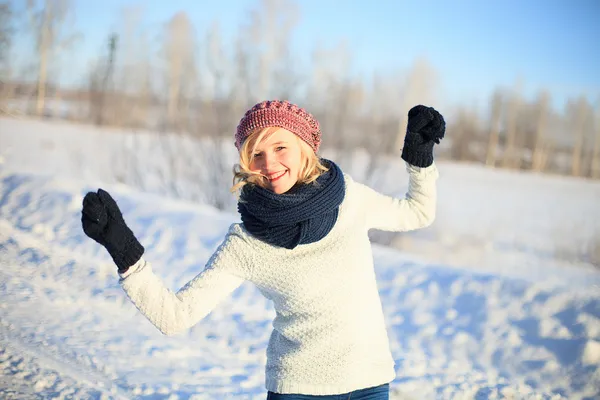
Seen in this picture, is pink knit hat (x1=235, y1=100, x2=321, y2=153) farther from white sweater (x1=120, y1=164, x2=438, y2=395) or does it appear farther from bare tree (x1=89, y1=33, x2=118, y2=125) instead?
bare tree (x1=89, y1=33, x2=118, y2=125)

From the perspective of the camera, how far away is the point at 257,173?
6.35 feet

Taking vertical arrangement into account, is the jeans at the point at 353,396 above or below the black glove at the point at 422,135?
below

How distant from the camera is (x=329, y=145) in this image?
11.4 metres

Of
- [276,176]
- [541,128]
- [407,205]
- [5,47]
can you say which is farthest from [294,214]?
[541,128]

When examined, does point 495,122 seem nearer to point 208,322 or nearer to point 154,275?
point 208,322

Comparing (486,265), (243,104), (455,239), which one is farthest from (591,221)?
(243,104)

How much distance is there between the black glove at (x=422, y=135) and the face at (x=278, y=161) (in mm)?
442

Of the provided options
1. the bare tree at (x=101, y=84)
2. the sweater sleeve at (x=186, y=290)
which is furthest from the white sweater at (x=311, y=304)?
the bare tree at (x=101, y=84)

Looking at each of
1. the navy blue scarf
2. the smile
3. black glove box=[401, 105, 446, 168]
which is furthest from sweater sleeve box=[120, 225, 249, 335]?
black glove box=[401, 105, 446, 168]

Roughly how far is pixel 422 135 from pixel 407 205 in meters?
0.27

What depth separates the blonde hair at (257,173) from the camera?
1950 millimetres

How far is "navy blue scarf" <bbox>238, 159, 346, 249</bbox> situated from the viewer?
1.86 metres

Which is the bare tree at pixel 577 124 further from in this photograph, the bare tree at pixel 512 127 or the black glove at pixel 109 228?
the black glove at pixel 109 228

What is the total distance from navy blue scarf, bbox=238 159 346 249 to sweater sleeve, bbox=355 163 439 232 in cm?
21
